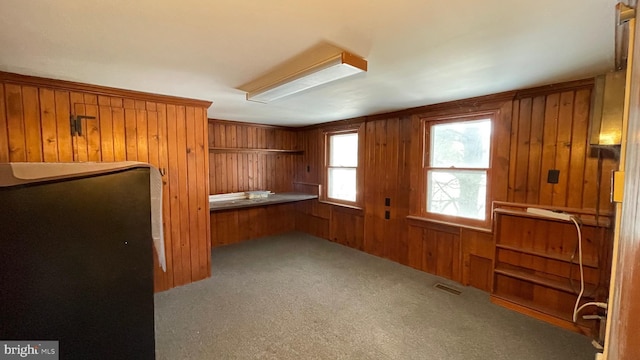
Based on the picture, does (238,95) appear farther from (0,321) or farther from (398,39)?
(0,321)

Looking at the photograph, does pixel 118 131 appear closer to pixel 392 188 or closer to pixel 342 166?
pixel 342 166

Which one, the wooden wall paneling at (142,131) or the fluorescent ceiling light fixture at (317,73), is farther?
the wooden wall paneling at (142,131)

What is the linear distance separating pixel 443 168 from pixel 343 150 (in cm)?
183

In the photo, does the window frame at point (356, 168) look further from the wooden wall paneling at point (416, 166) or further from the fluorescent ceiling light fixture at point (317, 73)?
the fluorescent ceiling light fixture at point (317, 73)

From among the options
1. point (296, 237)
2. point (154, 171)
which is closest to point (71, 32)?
point (154, 171)

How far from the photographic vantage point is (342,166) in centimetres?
456

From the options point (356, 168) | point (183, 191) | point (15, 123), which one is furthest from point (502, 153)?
point (15, 123)

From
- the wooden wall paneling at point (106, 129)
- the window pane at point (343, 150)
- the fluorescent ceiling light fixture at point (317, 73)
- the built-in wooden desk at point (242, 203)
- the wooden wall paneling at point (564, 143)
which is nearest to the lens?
the fluorescent ceiling light fixture at point (317, 73)

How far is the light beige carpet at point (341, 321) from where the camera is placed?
196cm

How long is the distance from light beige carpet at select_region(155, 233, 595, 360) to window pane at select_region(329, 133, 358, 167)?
1859 millimetres

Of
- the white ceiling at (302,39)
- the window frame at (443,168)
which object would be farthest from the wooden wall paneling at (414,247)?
the white ceiling at (302,39)

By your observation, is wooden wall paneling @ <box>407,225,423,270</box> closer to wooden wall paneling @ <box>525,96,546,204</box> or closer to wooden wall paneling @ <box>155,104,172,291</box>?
wooden wall paneling @ <box>525,96,546,204</box>

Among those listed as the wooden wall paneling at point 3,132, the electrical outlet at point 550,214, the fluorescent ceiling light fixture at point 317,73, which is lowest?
the electrical outlet at point 550,214

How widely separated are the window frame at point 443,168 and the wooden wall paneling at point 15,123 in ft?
13.1
